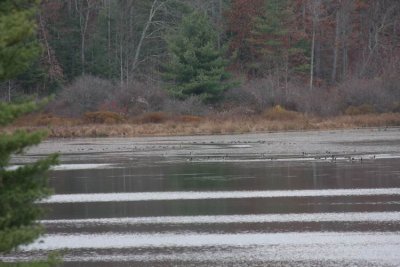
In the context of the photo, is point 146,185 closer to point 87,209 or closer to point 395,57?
point 87,209

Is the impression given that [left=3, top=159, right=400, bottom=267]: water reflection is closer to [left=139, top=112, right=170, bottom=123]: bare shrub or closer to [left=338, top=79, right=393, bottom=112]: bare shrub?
[left=139, top=112, right=170, bottom=123]: bare shrub

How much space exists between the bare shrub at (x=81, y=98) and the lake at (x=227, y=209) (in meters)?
24.7

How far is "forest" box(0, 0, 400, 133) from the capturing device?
190 feet

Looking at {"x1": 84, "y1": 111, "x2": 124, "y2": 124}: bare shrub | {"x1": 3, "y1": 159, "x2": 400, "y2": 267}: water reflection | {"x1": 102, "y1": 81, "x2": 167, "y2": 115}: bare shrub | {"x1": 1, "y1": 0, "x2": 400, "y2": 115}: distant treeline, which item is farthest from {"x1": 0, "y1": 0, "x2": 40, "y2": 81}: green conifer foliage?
{"x1": 102, "y1": 81, "x2": 167, "y2": 115}: bare shrub

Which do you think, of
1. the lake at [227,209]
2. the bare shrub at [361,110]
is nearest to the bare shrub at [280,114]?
the bare shrub at [361,110]

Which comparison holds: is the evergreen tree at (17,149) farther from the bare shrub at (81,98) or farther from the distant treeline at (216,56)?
the bare shrub at (81,98)

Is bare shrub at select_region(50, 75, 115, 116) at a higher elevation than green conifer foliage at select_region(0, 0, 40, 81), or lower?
lower

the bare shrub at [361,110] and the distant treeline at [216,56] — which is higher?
the distant treeline at [216,56]

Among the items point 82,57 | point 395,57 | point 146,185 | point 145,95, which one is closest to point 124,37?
point 82,57

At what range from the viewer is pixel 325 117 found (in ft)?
180

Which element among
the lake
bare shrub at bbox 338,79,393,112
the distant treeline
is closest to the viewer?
the lake

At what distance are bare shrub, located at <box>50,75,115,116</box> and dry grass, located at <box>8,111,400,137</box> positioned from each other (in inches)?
130

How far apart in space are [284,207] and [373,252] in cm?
492

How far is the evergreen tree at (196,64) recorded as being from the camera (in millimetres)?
59156
